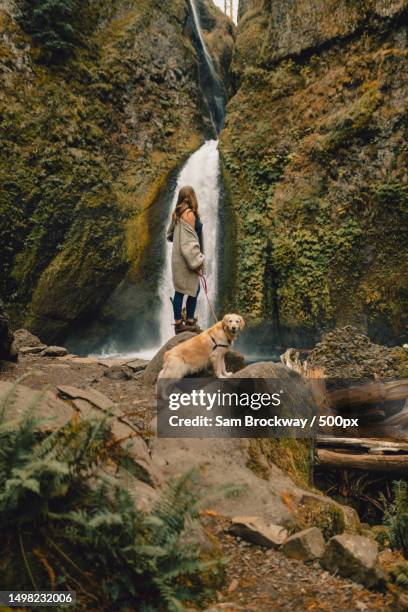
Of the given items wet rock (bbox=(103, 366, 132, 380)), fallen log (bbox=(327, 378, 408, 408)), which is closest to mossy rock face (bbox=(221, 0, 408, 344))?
fallen log (bbox=(327, 378, 408, 408))

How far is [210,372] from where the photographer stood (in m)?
5.84

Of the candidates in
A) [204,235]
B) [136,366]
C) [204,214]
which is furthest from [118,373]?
[204,214]

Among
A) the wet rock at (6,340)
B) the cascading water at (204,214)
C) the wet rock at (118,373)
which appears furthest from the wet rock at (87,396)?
the cascading water at (204,214)

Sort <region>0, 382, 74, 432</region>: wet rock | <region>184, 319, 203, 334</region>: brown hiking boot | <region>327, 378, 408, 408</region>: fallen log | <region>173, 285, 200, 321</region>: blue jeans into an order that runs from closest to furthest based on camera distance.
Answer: <region>0, 382, 74, 432</region>: wet rock → <region>327, 378, 408, 408</region>: fallen log → <region>184, 319, 203, 334</region>: brown hiking boot → <region>173, 285, 200, 321</region>: blue jeans

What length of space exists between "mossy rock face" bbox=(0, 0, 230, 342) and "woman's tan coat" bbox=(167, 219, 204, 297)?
7.15m

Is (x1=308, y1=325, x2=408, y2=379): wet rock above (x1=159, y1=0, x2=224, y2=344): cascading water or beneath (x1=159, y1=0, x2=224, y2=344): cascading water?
beneath

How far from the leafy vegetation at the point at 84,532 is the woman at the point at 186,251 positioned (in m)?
4.96

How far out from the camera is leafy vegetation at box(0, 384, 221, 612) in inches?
88.6

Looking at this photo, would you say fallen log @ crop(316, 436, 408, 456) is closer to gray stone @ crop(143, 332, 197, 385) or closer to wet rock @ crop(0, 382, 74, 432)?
gray stone @ crop(143, 332, 197, 385)

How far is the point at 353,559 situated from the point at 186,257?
5167mm

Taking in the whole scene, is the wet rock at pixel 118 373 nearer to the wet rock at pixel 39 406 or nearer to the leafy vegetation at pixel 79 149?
the wet rock at pixel 39 406

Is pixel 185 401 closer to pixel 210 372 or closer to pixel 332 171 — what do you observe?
pixel 210 372

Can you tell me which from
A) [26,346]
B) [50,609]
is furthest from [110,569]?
[26,346]

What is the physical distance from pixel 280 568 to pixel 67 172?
1333 cm
